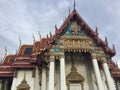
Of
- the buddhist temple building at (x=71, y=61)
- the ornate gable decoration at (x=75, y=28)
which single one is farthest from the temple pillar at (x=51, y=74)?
the ornate gable decoration at (x=75, y=28)

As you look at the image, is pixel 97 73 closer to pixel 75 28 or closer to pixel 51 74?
pixel 51 74

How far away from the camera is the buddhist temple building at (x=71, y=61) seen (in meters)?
13.9

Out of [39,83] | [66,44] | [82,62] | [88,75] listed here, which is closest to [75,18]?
[66,44]

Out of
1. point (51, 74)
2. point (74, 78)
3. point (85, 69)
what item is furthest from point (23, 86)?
point (85, 69)

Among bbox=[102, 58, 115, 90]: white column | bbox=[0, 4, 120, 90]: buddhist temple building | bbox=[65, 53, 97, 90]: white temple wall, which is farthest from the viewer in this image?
bbox=[65, 53, 97, 90]: white temple wall

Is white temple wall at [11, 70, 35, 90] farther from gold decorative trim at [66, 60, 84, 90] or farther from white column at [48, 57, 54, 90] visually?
white column at [48, 57, 54, 90]

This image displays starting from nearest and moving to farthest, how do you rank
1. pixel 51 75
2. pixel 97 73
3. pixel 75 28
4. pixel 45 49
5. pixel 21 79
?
pixel 51 75, pixel 97 73, pixel 45 49, pixel 75 28, pixel 21 79

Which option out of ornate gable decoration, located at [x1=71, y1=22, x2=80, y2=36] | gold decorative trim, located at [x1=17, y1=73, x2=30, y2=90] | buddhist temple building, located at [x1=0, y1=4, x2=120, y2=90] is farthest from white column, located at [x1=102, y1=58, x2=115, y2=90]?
gold decorative trim, located at [x1=17, y1=73, x2=30, y2=90]

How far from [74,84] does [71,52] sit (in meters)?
2.77

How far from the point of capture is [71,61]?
15.2 m

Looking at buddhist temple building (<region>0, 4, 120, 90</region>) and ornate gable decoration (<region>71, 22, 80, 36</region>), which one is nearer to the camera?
buddhist temple building (<region>0, 4, 120, 90</region>)

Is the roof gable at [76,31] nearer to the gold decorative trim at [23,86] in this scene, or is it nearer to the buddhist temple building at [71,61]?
the buddhist temple building at [71,61]

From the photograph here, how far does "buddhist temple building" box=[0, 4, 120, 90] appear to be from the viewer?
13.9 metres

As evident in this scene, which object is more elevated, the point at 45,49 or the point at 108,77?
the point at 45,49
